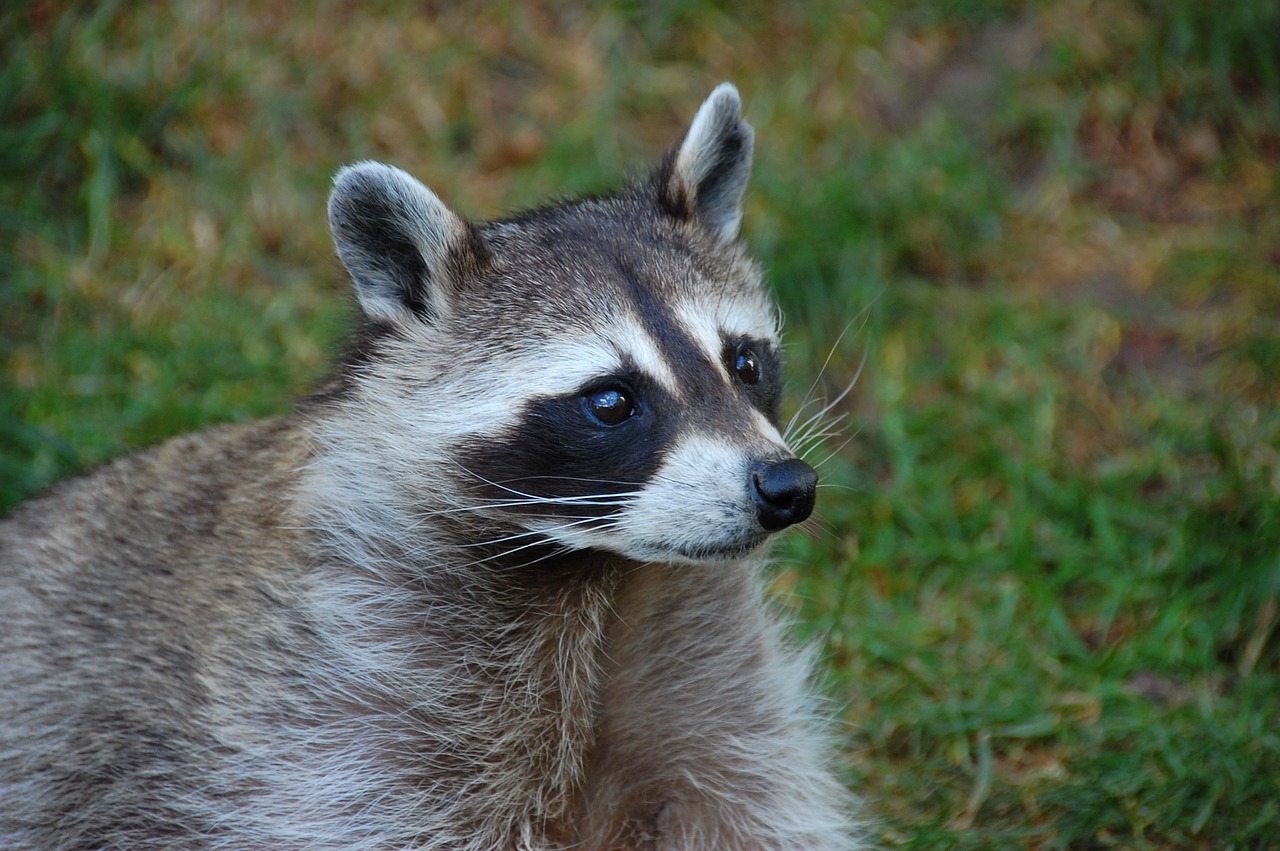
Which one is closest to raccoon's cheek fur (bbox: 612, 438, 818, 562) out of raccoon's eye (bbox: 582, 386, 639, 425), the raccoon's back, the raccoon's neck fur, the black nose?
the black nose

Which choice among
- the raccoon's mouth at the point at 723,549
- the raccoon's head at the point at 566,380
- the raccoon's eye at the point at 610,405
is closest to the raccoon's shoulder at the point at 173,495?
the raccoon's head at the point at 566,380

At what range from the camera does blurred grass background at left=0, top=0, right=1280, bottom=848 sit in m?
4.96

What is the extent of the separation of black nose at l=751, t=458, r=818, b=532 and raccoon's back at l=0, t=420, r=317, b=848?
4.77ft

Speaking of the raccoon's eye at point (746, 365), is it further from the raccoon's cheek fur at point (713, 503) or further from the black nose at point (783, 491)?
the black nose at point (783, 491)

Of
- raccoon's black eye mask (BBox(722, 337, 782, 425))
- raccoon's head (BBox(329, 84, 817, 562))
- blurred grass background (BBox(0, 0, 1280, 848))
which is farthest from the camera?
blurred grass background (BBox(0, 0, 1280, 848))

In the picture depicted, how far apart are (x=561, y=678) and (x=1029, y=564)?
263 centimetres

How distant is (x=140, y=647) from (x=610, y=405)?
5.22ft

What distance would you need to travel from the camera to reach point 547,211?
4266 millimetres

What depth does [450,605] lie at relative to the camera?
3807 millimetres

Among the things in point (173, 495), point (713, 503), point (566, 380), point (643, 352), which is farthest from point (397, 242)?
point (713, 503)

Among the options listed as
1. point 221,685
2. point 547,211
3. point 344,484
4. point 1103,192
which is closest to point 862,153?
point 1103,192

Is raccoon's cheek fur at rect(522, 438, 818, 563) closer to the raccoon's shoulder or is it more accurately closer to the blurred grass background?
the raccoon's shoulder

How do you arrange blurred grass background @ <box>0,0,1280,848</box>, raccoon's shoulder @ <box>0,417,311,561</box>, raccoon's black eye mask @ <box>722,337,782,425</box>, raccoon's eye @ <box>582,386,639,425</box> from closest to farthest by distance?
raccoon's eye @ <box>582,386,639,425</box>, raccoon's black eye mask @ <box>722,337,782,425</box>, raccoon's shoulder @ <box>0,417,311,561</box>, blurred grass background @ <box>0,0,1280,848</box>

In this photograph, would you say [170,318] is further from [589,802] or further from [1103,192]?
[1103,192]
